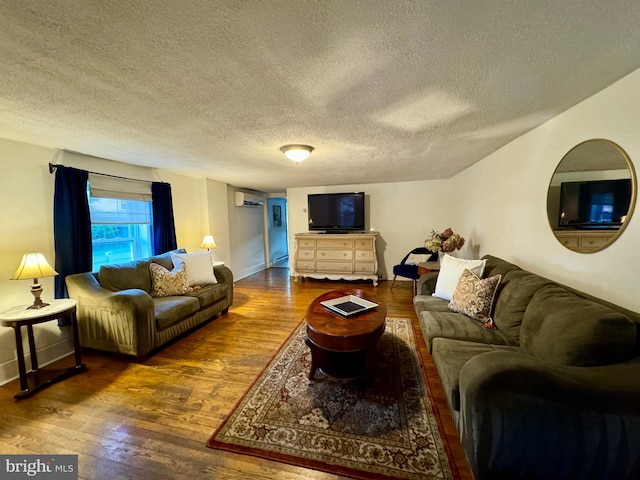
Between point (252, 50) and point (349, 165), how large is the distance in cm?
246

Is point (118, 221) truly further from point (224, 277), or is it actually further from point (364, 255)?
point (364, 255)

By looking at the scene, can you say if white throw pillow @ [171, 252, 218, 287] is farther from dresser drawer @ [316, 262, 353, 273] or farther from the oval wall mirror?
the oval wall mirror

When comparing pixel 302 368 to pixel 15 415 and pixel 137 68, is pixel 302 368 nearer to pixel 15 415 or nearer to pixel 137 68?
pixel 15 415

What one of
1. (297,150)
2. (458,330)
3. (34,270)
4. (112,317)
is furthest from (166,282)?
(458,330)

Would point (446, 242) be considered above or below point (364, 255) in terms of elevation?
above

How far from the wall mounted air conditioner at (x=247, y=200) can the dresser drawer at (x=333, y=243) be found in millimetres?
1924

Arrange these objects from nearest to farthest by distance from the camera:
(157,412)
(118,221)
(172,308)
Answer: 1. (157,412)
2. (172,308)
3. (118,221)

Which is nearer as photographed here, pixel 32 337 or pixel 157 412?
pixel 157 412

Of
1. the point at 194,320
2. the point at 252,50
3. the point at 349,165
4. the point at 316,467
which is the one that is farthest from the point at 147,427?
the point at 349,165

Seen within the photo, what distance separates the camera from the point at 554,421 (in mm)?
1036

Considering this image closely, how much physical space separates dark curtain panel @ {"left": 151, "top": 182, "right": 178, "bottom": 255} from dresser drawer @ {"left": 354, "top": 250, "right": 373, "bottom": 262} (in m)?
3.21

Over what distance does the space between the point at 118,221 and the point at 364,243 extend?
389 centimetres

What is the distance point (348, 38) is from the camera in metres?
1.03

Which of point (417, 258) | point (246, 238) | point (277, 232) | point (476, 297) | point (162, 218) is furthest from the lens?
point (277, 232)
